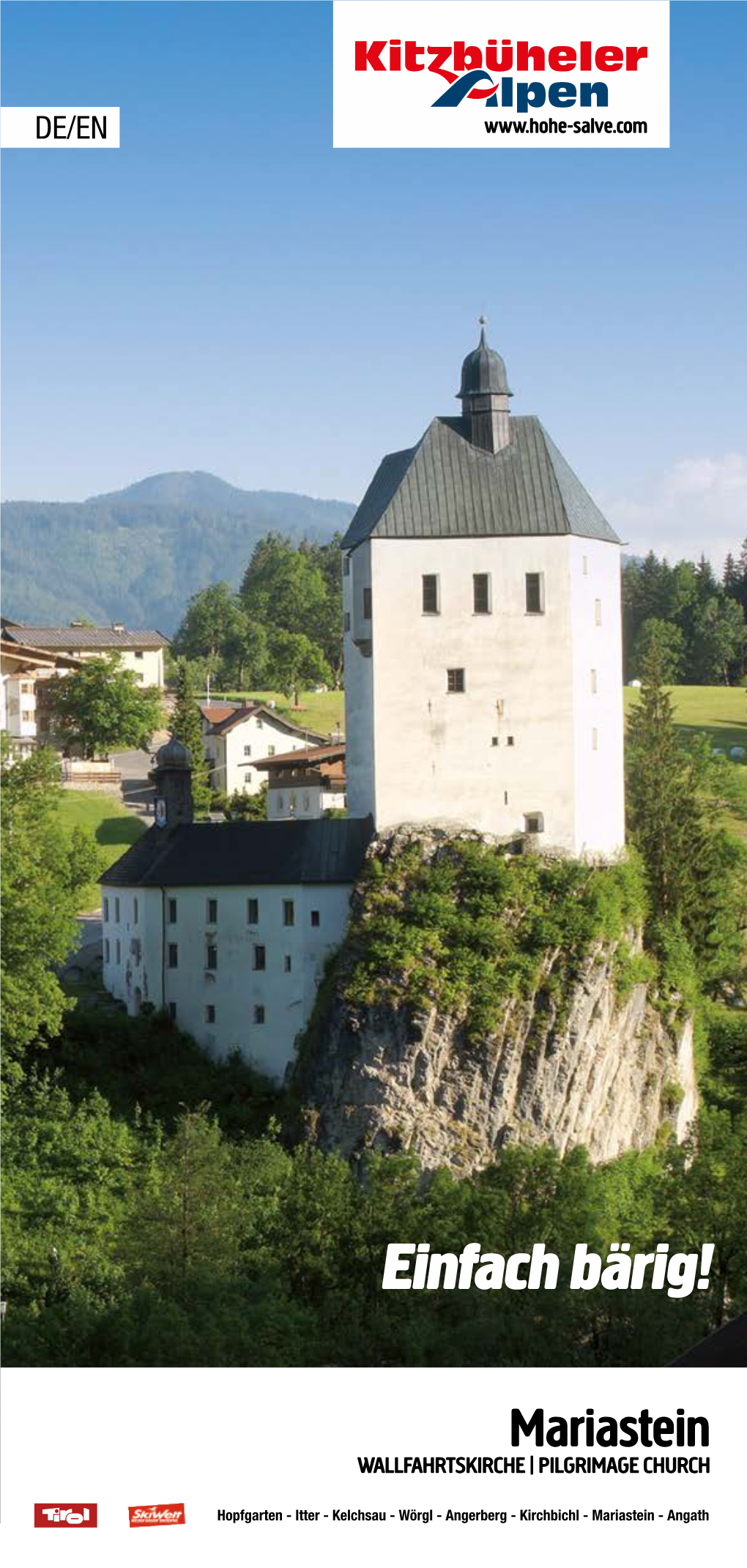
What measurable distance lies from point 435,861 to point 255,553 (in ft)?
395

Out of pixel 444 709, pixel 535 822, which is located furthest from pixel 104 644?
pixel 535 822

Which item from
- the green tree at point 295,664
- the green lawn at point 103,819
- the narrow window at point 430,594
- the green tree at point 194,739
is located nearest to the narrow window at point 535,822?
the narrow window at point 430,594

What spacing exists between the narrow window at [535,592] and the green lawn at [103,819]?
32.1 metres

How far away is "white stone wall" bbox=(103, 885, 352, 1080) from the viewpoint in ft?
201

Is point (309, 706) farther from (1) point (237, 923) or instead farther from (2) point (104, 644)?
(1) point (237, 923)

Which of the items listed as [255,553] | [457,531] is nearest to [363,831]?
[457,531]

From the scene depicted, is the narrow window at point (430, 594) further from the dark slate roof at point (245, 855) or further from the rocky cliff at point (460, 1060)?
the rocky cliff at point (460, 1060)

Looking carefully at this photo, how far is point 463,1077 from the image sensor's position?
190 feet

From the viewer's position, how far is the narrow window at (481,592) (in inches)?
2379

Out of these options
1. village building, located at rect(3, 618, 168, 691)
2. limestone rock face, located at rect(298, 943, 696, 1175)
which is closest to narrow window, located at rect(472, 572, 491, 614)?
limestone rock face, located at rect(298, 943, 696, 1175)
